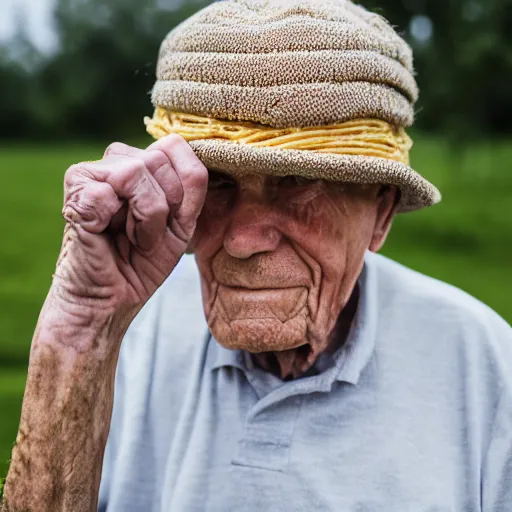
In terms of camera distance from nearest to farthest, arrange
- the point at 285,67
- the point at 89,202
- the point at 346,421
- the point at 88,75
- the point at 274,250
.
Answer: the point at 89,202 < the point at 285,67 < the point at 274,250 < the point at 346,421 < the point at 88,75

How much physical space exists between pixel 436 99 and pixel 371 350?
21.9 feet

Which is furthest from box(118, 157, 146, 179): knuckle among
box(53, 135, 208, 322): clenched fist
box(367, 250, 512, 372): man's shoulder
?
box(367, 250, 512, 372): man's shoulder

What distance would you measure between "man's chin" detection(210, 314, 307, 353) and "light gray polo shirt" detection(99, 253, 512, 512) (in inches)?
6.4

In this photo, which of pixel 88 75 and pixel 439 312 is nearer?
pixel 439 312

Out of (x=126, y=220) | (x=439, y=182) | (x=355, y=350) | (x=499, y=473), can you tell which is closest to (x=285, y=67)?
(x=126, y=220)

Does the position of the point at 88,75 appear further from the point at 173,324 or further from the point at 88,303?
the point at 88,303

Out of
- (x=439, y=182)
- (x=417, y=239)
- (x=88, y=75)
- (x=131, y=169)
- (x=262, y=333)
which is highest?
(x=88, y=75)

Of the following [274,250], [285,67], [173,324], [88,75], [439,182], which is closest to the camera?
[285,67]

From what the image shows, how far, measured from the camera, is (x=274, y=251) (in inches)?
66.1

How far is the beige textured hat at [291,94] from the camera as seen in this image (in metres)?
1.56

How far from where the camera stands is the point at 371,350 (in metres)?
1.88

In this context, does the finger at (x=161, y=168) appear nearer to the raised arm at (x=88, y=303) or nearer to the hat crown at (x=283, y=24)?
the raised arm at (x=88, y=303)

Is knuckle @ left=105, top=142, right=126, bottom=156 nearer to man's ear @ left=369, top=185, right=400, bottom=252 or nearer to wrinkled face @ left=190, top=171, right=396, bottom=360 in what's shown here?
wrinkled face @ left=190, top=171, right=396, bottom=360

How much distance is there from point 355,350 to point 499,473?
0.41m
